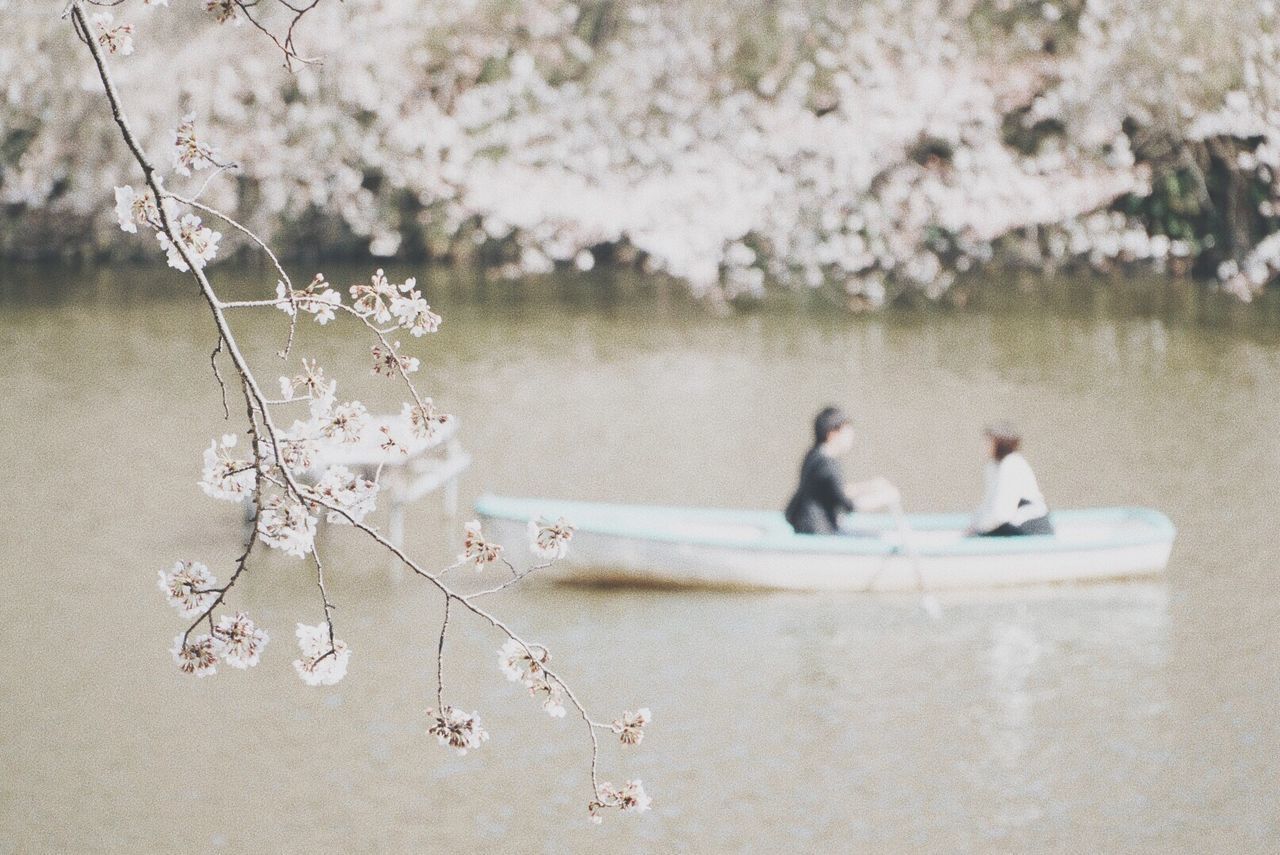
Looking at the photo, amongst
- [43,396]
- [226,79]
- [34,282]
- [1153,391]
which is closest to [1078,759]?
[1153,391]

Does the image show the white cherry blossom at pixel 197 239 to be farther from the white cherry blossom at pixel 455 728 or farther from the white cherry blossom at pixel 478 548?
the white cherry blossom at pixel 455 728

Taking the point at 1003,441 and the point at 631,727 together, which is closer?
the point at 631,727

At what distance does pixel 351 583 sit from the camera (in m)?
10.9

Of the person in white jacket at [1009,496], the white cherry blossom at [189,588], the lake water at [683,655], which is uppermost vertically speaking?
the white cherry blossom at [189,588]

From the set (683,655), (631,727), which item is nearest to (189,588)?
(631,727)

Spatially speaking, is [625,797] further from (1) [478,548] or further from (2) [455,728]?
(1) [478,548]

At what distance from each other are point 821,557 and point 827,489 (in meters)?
0.44

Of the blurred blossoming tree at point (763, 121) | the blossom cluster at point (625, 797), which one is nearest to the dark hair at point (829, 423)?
the blossom cluster at point (625, 797)

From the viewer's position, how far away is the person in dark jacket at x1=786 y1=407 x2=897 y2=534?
35.7 ft

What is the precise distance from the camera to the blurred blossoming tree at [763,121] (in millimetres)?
18547

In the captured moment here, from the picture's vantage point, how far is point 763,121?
18875 millimetres

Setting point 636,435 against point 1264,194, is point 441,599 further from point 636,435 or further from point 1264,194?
point 1264,194

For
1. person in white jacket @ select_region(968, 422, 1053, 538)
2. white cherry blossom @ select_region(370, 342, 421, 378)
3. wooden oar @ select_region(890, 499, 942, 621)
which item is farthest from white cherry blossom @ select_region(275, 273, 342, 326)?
person in white jacket @ select_region(968, 422, 1053, 538)

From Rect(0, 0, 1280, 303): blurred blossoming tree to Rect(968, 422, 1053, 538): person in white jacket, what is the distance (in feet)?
24.8
